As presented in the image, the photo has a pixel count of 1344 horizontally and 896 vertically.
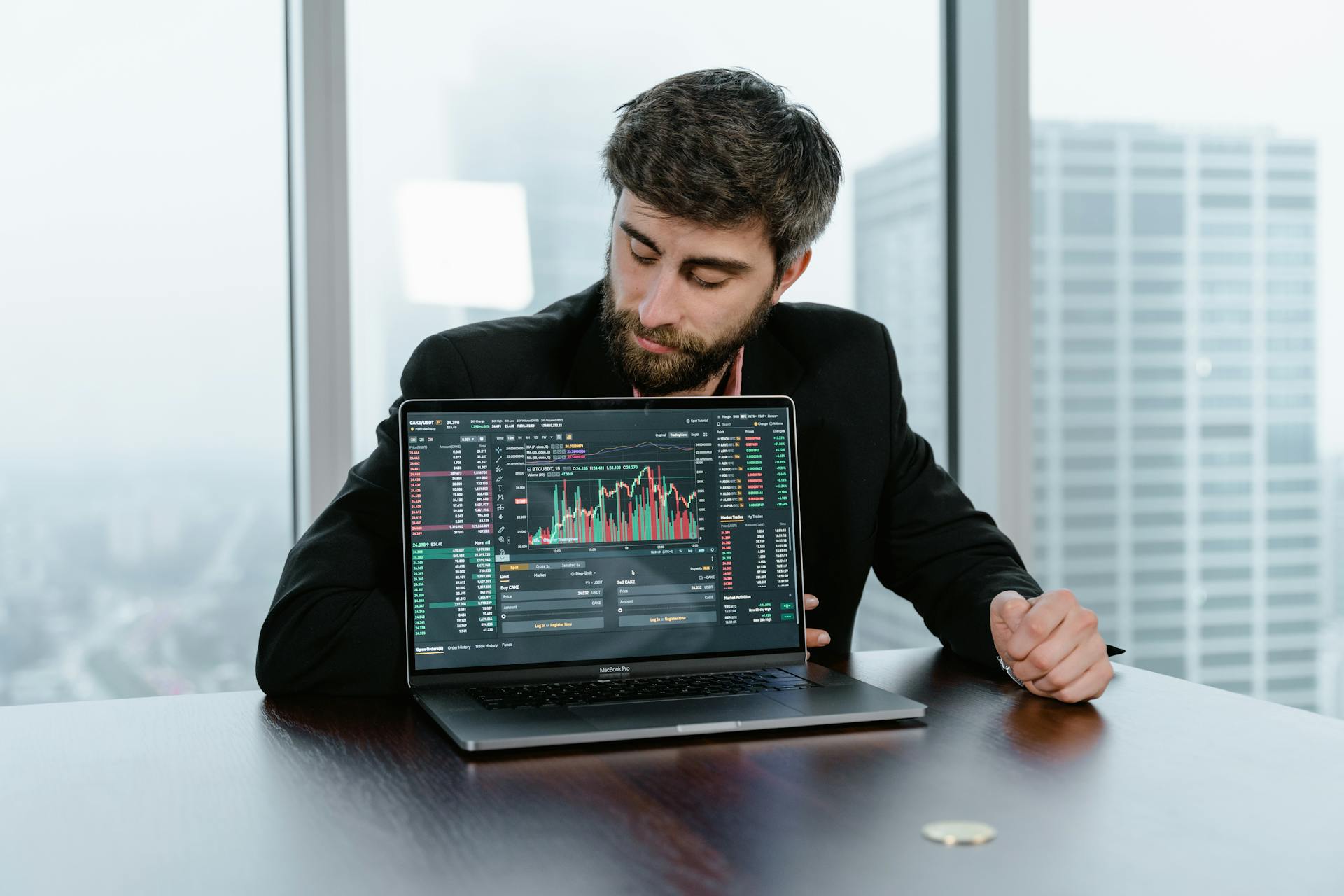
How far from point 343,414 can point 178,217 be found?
0.43 metres

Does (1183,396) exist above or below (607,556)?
above

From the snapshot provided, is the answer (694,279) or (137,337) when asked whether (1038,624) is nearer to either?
(694,279)

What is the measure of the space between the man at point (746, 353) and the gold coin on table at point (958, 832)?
53 cm

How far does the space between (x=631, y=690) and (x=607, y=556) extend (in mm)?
125

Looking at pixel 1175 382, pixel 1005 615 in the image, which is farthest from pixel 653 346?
pixel 1175 382

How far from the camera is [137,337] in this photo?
2.01 metres

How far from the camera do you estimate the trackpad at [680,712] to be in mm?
918

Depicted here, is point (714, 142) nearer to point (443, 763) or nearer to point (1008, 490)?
point (443, 763)

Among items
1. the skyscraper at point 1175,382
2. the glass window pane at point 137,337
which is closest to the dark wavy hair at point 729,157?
the glass window pane at point 137,337

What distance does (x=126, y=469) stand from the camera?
6.61ft

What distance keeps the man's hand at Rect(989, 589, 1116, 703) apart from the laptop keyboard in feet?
0.67

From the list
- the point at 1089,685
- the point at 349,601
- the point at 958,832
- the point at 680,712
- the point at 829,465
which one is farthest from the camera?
the point at 829,465

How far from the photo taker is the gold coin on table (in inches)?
27.4

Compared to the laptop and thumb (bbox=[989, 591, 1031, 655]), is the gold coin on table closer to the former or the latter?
the laptop
